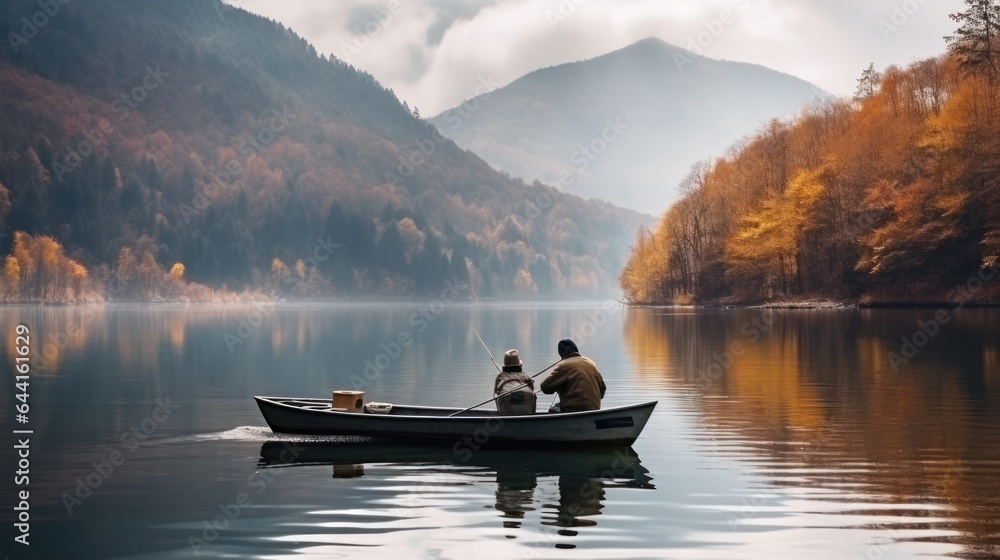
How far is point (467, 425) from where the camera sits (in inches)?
926

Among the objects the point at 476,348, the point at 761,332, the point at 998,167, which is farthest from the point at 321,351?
the point at 998,167

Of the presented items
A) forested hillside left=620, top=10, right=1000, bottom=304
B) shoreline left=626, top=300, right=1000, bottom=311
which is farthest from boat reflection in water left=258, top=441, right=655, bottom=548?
shoreline left=626, top=300, right=1000, bottom=311

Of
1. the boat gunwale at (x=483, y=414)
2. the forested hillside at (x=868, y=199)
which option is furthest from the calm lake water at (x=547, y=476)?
the forested hillside at (x=868, y=199)

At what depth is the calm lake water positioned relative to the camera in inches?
596

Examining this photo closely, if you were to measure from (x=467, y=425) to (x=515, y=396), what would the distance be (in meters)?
1.24

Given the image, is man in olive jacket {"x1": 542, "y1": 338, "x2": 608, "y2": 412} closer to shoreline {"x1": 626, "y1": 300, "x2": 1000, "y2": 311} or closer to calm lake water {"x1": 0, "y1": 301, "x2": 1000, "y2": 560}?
calm lake water {"x1": 0, "y1": 301, "x2": 1000, "y2": 560}

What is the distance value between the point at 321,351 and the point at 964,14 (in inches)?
2617

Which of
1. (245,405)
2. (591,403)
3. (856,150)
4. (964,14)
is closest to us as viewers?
(591,403)

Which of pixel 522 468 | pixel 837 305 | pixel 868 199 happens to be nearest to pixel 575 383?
pixel 522 468

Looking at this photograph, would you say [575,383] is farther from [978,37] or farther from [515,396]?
[978,37]

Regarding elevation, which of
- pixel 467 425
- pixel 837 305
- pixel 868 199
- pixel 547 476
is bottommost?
pixel 547 476

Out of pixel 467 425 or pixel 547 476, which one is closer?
pixel 547 476

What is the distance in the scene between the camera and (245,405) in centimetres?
3325

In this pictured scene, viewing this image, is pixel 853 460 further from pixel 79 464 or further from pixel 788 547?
pixel 79 464
